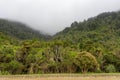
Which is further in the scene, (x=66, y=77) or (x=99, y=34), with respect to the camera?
(x=99, y=34)

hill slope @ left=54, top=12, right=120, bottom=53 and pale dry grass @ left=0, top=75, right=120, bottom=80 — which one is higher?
hill slope @ left=54, top=12, right=120, bottom=53

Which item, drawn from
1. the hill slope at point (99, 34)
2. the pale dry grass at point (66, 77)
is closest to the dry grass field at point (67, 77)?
the pale dry grass at point (66, 77)

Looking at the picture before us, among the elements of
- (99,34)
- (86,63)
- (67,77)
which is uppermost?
(99,34)

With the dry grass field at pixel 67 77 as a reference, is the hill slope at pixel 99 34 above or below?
above

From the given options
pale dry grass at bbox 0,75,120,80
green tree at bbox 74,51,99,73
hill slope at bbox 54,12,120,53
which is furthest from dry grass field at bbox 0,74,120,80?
hill slope at bbox 54,12,120,53

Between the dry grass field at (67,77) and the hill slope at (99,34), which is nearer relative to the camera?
the dry grass field at (67,77)

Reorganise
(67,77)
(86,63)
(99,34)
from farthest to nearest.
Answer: (99,34) < (86,63) < (67,77)

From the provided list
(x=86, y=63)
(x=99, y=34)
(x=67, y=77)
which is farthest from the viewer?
(x=99, y=34)

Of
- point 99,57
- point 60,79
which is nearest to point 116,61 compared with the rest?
point 99,57

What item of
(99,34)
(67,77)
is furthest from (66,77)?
(99,34)

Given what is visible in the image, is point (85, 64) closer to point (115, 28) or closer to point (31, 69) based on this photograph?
point (31, 69)

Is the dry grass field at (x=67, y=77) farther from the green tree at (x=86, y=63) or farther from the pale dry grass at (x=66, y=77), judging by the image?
the green tree at (x=86, y=63)

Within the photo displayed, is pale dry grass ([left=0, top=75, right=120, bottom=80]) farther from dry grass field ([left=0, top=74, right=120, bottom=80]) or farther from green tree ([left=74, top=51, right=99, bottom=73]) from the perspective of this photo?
green tree ([left=74, top=51, right=99, bottom=73])

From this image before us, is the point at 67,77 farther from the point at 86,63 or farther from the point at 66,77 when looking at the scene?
the point at 86,63
